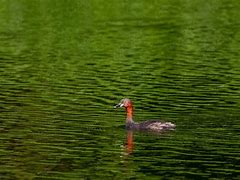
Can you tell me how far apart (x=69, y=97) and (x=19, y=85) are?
10.2ft

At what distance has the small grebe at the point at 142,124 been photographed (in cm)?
2816

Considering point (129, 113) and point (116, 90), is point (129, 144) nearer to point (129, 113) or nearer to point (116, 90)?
point (129, 113)

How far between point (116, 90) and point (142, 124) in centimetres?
646

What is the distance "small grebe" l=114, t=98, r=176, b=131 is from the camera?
28.2m

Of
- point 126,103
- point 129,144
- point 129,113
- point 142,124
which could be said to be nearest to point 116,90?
point 126,103

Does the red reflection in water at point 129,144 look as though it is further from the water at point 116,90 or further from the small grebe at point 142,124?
the small grebe at point 142,124

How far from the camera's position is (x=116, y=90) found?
35250mm

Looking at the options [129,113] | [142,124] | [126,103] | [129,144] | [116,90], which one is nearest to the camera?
[129,144]

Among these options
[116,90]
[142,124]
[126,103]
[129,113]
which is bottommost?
[142,124]

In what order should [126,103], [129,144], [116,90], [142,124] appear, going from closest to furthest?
1. [129,144]
2. [142,124]
3. [126,103]
4. [116,90]

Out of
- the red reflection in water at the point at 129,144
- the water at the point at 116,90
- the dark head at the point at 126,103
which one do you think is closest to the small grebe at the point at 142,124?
the dark head at the point at 126,103

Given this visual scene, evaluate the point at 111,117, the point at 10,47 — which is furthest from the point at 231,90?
the point at 10,47

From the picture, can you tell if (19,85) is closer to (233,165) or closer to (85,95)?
(85,95)

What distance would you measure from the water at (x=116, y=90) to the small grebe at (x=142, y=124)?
0.73 ft
